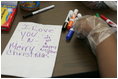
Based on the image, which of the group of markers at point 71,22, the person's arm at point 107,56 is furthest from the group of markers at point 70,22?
the person's arm at point 107,56

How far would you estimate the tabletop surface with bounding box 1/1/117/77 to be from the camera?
54 centimetres

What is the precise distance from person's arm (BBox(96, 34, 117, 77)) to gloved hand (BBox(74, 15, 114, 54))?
0.06ft

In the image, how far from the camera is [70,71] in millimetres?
530

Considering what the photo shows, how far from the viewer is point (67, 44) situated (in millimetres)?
621

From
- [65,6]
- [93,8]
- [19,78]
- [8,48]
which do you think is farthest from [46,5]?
[19,78]

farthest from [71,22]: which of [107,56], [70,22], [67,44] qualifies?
[107,56]

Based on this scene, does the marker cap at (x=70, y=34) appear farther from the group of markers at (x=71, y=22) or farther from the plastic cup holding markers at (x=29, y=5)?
the plastic cup holding markers at (x=29, y=5)

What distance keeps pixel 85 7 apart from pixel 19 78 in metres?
0.50

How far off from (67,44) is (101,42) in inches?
5.2

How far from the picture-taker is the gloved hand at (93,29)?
0.55 meters

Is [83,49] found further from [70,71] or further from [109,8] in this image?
[109,8]

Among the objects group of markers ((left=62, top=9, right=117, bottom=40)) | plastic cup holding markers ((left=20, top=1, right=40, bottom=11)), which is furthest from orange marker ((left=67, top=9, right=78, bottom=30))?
plastic cup holding markers ((left=20, top=1, right=40, bottom=11))

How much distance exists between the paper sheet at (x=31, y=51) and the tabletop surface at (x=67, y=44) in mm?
22

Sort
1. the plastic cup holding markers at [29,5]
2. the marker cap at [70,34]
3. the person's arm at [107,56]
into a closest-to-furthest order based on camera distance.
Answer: the person's arm at [107,56] → the marker cap at [70,34] → the plastic cup holding markers at [29,5]
